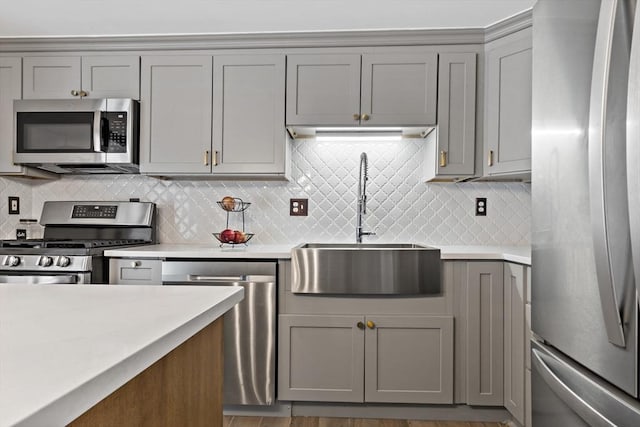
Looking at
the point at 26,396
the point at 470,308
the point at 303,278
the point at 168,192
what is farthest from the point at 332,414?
the point at 26,396

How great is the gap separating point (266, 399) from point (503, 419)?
49.3 inches

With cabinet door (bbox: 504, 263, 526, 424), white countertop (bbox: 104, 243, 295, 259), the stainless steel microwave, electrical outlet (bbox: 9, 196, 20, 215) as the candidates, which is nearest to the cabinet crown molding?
the stainless steel microwave

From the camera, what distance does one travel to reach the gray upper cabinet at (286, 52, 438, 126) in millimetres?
2545

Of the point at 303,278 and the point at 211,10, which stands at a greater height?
the point at 211,10

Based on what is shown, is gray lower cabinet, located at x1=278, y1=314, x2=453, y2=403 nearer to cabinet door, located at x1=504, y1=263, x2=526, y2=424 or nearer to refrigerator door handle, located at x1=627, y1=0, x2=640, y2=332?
cabinet door, located at x1=504, y1=263, x2=526, y2=424

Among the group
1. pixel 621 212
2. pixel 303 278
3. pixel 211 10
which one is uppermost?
pixel 211 10

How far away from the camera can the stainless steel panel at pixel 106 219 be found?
288 cm

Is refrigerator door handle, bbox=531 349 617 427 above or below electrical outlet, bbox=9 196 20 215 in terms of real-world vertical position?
below

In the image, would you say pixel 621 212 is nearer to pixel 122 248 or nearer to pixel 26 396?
pixel 26 396

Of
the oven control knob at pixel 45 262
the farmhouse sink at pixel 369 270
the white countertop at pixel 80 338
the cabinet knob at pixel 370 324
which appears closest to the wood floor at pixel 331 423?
the cabinet knob at pixel 370 324

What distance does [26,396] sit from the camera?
40 centimetres

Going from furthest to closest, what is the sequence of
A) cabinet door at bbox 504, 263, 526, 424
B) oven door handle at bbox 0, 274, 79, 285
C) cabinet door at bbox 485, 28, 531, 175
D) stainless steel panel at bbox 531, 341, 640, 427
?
cabinet door at bbox 485, 28, 531, 175 < oven door handle at bbox 0, 274, 79, 285 < cabinet door at bbox 504, 263, 526, 424 < stainless steel panel at bbox 531, 341, 640, 427

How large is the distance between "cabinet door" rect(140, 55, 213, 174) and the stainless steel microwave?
93 mm

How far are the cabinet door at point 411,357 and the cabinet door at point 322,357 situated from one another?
79mm
